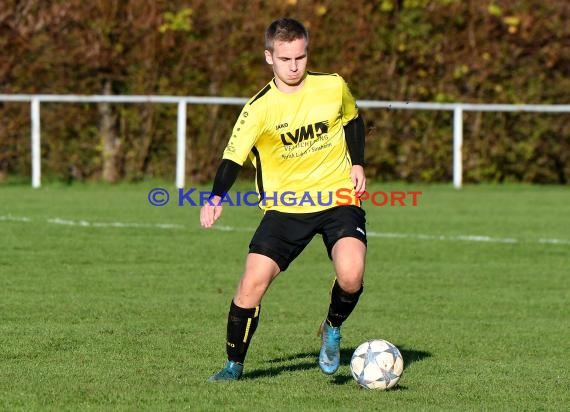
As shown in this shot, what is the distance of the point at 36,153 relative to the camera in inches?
768

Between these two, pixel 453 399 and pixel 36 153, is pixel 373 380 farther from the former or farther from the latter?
pixel 36 153

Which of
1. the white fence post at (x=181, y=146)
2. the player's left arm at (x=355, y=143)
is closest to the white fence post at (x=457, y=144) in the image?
the white fence post at (x=181, y=146)

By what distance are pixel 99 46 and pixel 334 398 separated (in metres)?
14.9

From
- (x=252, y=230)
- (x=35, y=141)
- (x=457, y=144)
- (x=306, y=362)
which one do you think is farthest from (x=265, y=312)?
(x=457, y=144)

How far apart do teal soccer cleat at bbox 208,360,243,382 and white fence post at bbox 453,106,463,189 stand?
14.2m

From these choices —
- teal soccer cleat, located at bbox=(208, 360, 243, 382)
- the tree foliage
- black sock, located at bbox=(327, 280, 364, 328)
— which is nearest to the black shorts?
black sock, located at bbox=(327, 280, 364, 328)

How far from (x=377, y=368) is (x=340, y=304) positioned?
539mm

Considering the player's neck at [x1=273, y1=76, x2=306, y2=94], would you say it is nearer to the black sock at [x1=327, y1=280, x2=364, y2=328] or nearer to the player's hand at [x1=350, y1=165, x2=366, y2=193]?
the player's hand at [x1=350, y1=165, x2=366, y2=193]

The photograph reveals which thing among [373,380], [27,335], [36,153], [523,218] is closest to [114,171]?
[36,153]

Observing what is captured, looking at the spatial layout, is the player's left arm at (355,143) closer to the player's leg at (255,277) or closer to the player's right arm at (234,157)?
the player's leg at (255,277)

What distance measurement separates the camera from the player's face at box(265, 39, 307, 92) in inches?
261

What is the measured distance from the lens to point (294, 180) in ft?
22.8

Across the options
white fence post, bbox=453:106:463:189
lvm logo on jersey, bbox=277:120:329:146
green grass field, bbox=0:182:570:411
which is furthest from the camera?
white fence post, bbox=453:106:463:189

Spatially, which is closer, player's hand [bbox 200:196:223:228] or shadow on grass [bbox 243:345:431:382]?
player's hand [bbox 200:196:223:228]
